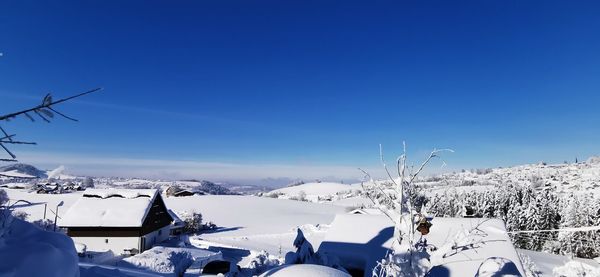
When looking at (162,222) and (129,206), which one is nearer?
(129,206)

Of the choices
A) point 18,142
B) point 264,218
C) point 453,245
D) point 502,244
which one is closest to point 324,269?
point 453,245

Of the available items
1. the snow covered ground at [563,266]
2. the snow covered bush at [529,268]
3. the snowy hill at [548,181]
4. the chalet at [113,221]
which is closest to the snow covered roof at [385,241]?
the snow covered bush at [529,268]

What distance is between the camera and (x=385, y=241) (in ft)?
48.8

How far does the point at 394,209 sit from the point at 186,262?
60.3ft

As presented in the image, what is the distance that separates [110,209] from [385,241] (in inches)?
1125

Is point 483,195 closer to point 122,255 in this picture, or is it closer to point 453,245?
point 122,255

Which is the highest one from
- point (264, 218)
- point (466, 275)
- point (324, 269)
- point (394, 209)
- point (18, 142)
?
point (18, 142)

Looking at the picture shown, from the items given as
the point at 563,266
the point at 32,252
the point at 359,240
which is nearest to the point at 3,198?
the point at 32,252

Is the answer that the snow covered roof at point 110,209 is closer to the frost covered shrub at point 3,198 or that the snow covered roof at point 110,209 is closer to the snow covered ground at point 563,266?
the frost covered shrub at point 3,198

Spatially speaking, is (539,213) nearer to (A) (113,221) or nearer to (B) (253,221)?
(B) (253,221)

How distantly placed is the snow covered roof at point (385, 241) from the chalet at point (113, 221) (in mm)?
22542

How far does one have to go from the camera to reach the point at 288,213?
81.4 m

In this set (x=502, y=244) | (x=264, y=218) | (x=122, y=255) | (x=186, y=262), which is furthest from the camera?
(x=264, y=218)

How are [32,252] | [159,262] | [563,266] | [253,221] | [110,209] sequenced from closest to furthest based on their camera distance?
[32,252]
[563,266]
[159,262]
[110,209]
[253,221]
